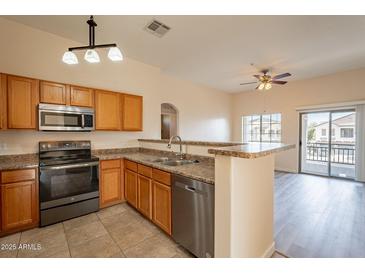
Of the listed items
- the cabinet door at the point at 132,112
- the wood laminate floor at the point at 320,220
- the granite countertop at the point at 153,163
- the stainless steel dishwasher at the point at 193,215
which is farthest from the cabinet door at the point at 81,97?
the wood laminate floor at the point at 320,220

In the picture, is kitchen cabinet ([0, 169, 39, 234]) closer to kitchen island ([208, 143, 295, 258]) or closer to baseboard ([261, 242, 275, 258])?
kitchen island ([208, 143, 295, 258])

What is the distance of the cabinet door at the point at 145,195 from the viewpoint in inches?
88.9

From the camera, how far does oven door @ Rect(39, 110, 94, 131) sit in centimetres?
246

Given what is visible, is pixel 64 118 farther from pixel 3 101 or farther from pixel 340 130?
pixel 340 130

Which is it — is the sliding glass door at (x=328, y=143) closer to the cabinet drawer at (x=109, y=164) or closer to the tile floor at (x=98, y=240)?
the tile floor at (x=98, y=240)

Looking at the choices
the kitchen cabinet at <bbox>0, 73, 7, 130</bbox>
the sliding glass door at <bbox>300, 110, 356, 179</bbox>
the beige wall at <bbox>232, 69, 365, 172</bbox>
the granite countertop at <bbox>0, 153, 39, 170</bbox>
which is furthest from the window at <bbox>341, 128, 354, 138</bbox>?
the kitchen cabinet at <bbox>0, 73, 7, 130</bbox>

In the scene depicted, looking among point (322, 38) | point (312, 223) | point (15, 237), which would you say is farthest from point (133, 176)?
point (322, 38)

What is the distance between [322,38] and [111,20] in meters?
3.59

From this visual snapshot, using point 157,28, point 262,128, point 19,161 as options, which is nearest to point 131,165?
point 19,161

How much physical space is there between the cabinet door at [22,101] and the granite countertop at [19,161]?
496 millimetres

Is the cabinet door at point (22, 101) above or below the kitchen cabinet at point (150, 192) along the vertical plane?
above

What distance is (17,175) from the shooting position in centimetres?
206

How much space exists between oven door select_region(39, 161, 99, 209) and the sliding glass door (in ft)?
19.7
